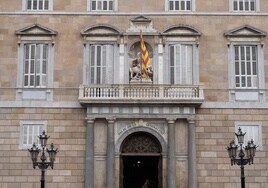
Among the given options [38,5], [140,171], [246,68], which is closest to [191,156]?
[140,171]

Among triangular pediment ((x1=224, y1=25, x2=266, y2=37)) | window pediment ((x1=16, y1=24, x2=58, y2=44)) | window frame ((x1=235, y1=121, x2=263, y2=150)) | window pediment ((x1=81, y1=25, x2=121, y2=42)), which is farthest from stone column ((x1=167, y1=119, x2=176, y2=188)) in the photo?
window pediment ((x1=16, y1=24, x2=58, y2=44))

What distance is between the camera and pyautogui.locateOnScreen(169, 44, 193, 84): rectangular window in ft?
89.4

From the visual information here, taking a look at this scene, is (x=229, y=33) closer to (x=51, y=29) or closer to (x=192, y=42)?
(x=192, y=42)

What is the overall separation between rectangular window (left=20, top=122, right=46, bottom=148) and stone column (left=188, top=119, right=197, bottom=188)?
24.3 ft

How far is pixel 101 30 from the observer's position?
2752 cm

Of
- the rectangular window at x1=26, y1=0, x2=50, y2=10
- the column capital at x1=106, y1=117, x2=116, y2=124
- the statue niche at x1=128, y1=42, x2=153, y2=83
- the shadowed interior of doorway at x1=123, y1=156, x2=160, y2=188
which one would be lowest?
the shadowed interior of doorway at x1=123, y1=156, x2=160, y2=188

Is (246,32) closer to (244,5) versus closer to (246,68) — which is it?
(244,5)

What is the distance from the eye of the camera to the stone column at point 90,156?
84.6 feet

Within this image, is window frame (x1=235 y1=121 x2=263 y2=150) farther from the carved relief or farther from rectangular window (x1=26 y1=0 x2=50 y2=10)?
rectangular window (x1=26 y1=0 x2=50 y2=10)

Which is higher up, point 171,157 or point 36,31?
point 36,31

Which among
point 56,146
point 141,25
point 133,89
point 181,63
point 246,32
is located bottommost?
point 56,146

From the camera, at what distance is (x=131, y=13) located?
2781 cm

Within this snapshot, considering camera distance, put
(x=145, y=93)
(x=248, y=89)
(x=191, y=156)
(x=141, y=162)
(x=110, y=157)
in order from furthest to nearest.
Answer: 1. (x=141, y=162)
2. (x=248, y=89)
3. (x=145, y=93)
4. (x=191, y=156)
5. (x=110, y=157)

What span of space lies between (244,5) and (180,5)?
11.3 feet
